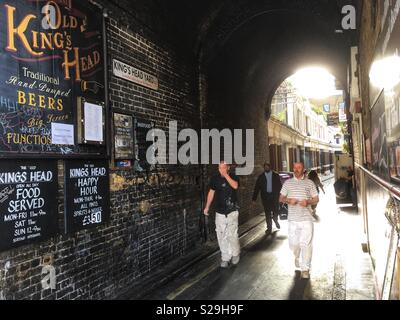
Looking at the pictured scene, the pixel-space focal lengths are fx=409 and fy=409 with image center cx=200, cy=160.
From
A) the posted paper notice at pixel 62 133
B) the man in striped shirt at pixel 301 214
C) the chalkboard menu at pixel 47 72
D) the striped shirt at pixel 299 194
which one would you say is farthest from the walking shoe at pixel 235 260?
the posted paper notice at pixel 62 133

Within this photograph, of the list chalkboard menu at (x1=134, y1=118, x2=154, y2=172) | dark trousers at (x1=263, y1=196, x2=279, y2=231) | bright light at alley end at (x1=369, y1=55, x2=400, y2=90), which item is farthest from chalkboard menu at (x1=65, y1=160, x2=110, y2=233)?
dark trousers at (x1=263, y1=196, x2=279, y2=231)

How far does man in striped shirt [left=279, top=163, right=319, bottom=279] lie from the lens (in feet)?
20.8

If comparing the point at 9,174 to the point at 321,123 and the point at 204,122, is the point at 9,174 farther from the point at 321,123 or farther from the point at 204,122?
the point at 321,123

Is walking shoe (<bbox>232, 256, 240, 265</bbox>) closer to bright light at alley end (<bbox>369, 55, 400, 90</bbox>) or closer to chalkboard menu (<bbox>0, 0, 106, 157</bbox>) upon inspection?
chalkboard menu (<bbox>0, 0, 106, 157</bbox>)

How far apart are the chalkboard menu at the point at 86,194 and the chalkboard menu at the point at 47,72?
19 cm


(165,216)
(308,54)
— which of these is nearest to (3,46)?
(165,216)

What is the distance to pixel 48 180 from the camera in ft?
14.7

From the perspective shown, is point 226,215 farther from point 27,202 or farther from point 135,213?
point 27,202

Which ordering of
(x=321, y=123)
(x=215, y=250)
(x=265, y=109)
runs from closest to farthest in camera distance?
1. (x=215, y=250)
2. (x=265, y=109)
3. (x=321, y=123)

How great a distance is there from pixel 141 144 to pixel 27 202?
106 inches

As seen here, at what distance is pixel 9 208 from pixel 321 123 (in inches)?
2005

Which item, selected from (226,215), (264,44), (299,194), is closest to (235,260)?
(226,215)

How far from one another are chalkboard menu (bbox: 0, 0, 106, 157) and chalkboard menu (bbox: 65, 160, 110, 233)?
0.63 ft

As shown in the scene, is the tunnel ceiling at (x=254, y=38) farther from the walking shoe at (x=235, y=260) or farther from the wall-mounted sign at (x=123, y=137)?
the walking shoe at (x=235, y=260)
